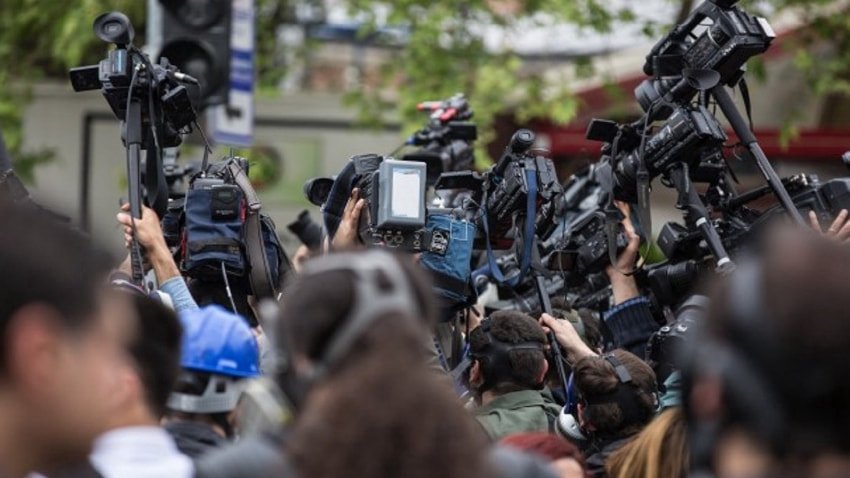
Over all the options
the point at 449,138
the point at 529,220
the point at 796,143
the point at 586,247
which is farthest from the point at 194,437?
the point at 796,143

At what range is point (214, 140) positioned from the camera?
11570 mm

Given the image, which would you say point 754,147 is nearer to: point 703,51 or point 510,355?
point 703,51

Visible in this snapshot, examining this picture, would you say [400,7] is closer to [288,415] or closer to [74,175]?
[74,175]

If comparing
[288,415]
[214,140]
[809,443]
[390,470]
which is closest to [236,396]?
[288,415]

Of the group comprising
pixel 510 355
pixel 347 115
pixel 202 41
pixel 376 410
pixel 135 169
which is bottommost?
pixel 510 355

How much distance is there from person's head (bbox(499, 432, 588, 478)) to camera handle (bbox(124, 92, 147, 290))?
1.97 m

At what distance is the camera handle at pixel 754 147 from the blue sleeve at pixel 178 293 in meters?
2.06

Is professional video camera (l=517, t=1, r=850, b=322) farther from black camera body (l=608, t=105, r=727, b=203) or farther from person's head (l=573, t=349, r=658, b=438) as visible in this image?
person's head (l=573, t=349, r=658, b=438)

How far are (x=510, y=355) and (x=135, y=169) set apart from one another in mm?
1530

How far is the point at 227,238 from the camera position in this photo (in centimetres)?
557

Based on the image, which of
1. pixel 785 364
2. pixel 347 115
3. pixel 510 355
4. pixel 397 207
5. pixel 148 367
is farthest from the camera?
pixel 347 115

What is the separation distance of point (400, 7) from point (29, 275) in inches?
445

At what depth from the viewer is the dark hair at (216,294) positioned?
18.8 ft

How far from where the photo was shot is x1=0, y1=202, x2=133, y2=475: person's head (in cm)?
270
